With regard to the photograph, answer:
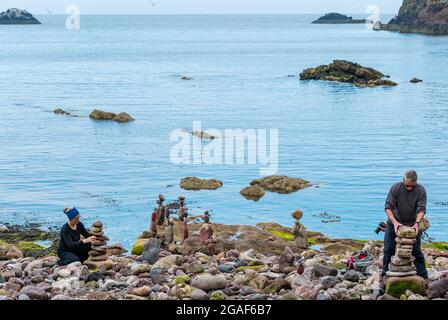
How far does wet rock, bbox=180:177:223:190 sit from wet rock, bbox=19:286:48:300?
3466 centimetres

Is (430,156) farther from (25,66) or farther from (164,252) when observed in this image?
(25,66)

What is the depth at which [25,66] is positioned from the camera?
550ft

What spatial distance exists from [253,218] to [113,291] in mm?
26632

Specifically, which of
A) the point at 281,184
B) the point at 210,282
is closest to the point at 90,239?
the point at 210,282

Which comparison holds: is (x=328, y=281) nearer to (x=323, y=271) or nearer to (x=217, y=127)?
(x=323, y=271)

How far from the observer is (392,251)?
19.0 metres

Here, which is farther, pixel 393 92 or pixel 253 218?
pixel 393 92

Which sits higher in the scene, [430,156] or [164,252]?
[164,252]

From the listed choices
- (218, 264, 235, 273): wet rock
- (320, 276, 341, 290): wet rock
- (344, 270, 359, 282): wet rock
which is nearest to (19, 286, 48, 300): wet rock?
(218, 264, 235, 273): wet rock

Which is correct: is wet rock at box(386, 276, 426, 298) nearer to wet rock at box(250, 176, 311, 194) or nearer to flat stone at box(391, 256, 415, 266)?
flat stone at box(391, 256, 415, 266)

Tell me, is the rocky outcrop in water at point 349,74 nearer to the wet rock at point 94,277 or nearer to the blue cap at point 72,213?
the blue cap at point 72,213

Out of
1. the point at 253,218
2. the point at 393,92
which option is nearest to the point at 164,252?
the point at 253,218

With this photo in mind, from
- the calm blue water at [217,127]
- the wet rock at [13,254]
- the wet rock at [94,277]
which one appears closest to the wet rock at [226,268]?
the wet rock at [94,277]
